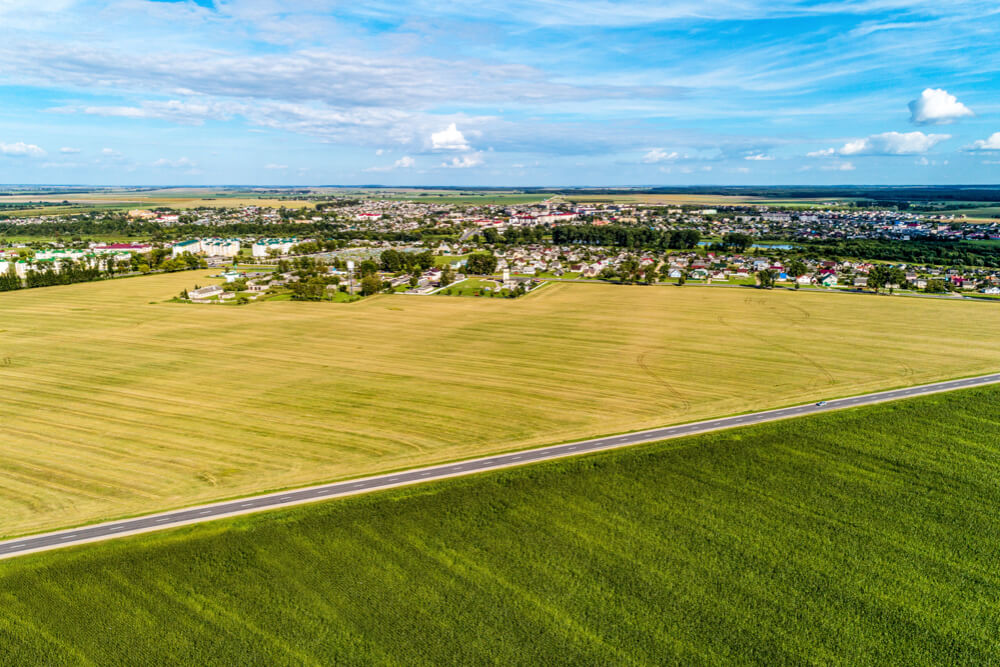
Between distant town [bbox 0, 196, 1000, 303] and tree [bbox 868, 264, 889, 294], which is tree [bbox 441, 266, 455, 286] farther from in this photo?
tree [bbox 868, 264, 889, 294]

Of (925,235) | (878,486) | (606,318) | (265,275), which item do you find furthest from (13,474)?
(925,235)

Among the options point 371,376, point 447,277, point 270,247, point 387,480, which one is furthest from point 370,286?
point 387,480

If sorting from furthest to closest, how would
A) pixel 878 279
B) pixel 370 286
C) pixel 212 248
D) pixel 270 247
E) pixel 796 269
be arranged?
pixel 270 247, pixel 212 248, pixel 796 269, pixel 878 279, pixel 370 286

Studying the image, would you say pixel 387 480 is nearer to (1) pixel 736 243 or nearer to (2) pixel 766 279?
(2) pixel 766 279

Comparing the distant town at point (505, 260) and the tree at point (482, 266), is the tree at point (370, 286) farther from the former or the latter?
the tree at point (482, 266)

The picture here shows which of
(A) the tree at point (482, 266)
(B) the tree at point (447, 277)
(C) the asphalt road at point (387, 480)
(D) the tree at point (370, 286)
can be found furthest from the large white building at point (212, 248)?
(C) the asphalt road at point (387, 480)

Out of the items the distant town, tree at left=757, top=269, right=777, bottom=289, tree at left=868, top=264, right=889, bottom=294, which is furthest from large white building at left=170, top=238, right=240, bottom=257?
tree at left=868, top=264, right=889, bottom=294
